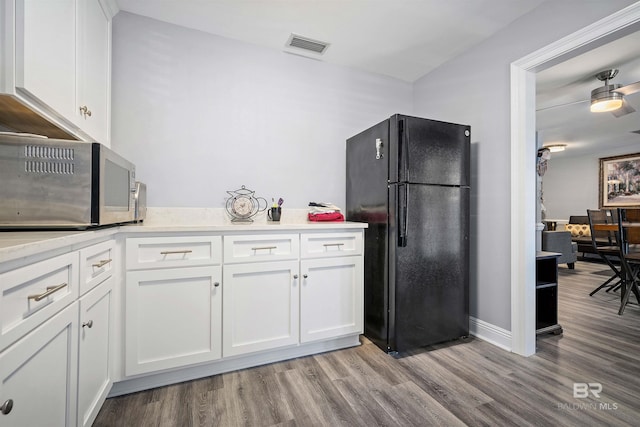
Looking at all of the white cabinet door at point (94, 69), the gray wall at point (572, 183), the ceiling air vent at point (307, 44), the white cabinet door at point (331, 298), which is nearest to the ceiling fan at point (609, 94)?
the ceiling air vent at point (307, 44)

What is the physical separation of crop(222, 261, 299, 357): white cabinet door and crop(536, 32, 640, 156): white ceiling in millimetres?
2874

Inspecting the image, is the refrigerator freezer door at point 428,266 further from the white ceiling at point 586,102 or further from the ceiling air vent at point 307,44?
the white ceiling at point 586,102

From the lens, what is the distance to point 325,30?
2.21 metres

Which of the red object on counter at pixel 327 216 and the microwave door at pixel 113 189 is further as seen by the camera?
the red object on counter at pixel 327 216

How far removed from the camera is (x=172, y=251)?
159 centimetres

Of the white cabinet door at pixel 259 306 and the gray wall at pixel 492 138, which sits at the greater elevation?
the gray wall at pixel 492 138

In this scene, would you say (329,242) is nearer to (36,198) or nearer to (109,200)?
(109,200)

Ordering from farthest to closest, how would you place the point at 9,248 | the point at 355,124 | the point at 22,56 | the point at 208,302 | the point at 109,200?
the point at 355,124 < the point at 208,302 < the point at 109,200 < the point at 22,56 < the point at 9,248

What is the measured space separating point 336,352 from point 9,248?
6.13 ft

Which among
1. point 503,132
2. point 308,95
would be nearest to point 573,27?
point 503,132

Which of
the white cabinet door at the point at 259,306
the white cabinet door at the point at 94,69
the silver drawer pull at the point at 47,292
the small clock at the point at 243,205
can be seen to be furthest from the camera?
the small clock at the point at 243,205

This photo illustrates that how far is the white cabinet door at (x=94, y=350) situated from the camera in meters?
1.10

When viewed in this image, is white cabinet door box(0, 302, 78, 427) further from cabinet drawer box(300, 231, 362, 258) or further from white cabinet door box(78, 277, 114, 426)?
cabinet drawer box(300, 231, 362, 258)

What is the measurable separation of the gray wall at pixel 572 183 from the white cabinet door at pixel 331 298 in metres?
7.21
